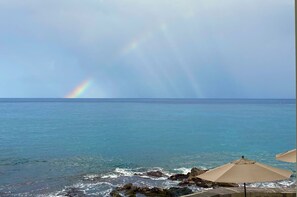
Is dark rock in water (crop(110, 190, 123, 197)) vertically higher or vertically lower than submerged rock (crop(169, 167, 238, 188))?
Answer: lower

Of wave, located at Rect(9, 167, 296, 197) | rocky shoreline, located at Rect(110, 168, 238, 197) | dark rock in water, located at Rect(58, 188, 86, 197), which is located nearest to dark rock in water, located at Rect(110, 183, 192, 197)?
rocky shoreline, located at Rect(110, 168, 238, 197)

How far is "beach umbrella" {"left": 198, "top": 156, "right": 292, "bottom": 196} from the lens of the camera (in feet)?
A: 20.3

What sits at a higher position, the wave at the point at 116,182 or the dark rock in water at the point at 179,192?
the wave at the point at 116,182

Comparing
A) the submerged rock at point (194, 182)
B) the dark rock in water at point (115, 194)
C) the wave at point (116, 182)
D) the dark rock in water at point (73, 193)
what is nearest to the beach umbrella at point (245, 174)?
the dark rock in water at point (115, 194)

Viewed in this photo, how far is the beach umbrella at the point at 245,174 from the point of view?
619cm

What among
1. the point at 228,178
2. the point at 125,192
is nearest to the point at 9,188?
the point at 125,192

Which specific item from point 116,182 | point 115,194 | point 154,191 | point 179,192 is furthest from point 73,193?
point 179,192

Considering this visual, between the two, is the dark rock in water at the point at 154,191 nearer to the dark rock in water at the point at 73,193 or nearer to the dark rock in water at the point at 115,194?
the dark rock in water at the point at 115,194

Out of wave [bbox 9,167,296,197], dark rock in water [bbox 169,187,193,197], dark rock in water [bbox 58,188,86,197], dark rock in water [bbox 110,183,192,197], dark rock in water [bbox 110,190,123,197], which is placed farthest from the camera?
wave [bbox 9,167,296,197]

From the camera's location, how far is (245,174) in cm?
628

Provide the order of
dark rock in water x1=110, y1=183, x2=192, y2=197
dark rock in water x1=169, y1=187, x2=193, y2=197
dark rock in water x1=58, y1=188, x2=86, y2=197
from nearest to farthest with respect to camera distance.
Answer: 1. dark rock in water x1=169, y1=187, x2=193, y2=197
2. dark rock in water x1=110, y1=183, x2=192, y2=197
3. dark rock in water x1=58, y1=188, x2=86, y2=197

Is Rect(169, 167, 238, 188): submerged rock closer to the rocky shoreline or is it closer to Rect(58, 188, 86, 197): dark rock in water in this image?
the rocky shoreline

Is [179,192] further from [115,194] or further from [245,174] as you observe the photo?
[245,174]

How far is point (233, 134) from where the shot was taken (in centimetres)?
5484
